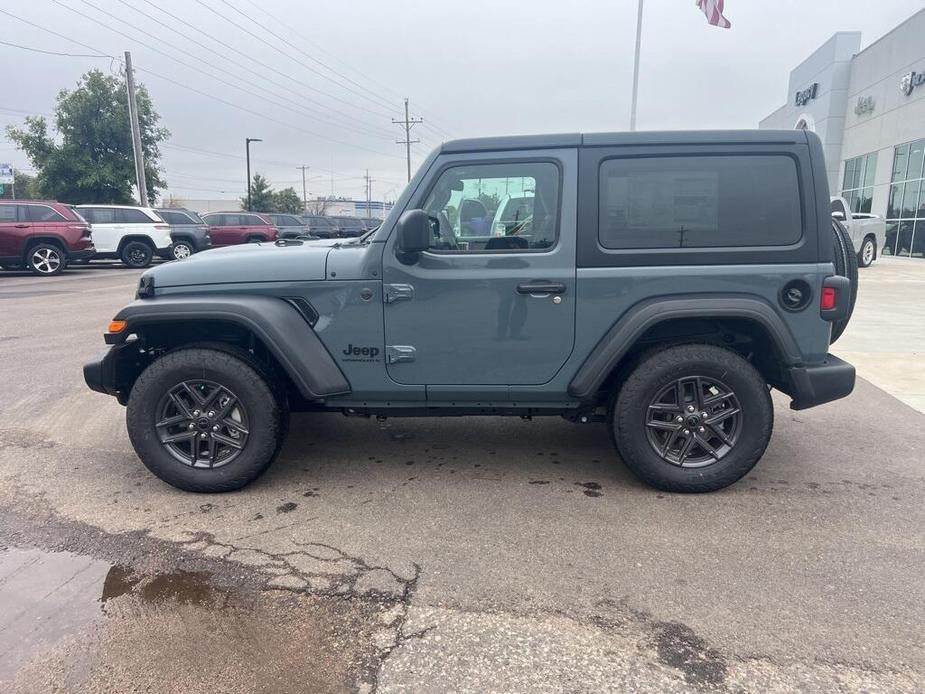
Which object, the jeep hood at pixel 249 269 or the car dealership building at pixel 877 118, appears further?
the car dealership building at pixel 877 118

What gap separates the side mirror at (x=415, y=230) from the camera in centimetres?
332

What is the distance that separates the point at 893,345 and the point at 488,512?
6.64m

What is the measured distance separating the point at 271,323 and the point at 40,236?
14.8 meters

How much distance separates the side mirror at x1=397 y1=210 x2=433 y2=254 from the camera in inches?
131

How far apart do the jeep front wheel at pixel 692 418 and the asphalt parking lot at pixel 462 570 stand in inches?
6.8

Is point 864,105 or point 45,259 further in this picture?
point 864,105

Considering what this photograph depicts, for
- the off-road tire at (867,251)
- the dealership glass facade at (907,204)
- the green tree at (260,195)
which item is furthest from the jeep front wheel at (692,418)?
the green tree at (260,195)

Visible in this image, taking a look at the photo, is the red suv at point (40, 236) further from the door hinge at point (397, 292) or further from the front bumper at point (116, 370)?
the door hinge at point (397, 292)

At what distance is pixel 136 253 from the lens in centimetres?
1866

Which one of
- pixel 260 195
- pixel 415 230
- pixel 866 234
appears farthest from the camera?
pixel 260 195

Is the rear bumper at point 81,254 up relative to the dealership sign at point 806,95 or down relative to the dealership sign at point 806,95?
down

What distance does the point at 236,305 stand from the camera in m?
3.47

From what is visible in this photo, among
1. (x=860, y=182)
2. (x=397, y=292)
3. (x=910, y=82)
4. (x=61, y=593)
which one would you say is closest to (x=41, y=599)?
(x=61, y=593)

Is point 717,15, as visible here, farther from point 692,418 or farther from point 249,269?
point 249,269
